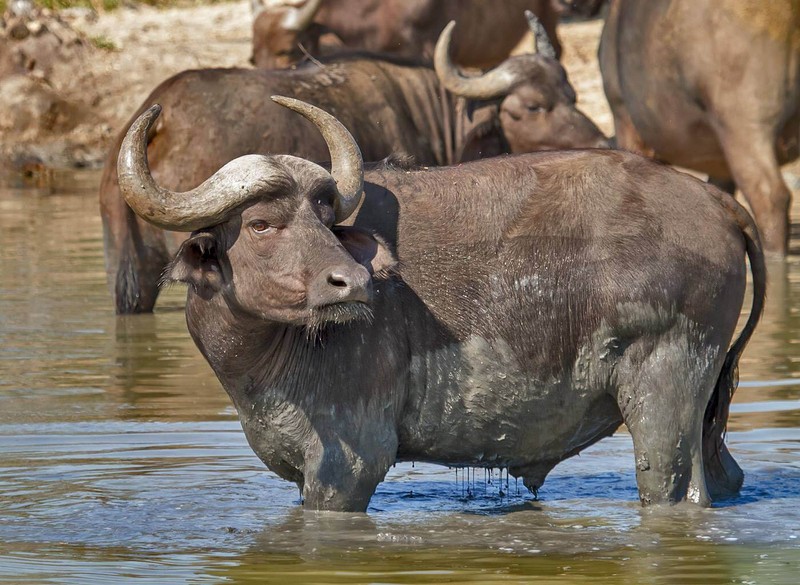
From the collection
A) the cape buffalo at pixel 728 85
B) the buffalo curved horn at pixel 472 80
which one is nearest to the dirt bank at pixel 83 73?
the cape buffalo at pixel 728 85

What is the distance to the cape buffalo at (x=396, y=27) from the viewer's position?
1748cm

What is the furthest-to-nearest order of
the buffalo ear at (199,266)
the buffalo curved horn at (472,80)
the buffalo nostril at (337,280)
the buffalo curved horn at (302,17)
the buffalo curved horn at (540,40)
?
the buffalo curved horn at (302,17)
the buffalo curved horn at (540,40)
the buffalo curved horn at (472,80)
the buffalo ear at (199,266)
the buffalo nostril at (337,280)

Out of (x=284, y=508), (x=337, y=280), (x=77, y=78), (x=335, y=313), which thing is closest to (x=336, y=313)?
(x=335, y=313)

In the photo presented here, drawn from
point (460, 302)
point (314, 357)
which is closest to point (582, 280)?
point (460, 302)

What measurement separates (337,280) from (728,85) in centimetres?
871

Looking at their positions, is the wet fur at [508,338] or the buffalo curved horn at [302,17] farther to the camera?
the buffalo curved horn at [302,17]

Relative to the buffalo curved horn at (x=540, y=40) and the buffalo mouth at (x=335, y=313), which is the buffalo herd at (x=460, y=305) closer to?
the buffalo mouth at (x=335, y=313)

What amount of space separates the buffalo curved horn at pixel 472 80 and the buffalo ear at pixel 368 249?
670 cm

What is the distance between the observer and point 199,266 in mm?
6434

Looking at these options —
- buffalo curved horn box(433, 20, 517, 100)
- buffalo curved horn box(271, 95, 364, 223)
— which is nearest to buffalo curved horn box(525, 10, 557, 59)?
buffalo curved horn box(433, 20, 517, 100)

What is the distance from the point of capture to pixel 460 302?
675cm

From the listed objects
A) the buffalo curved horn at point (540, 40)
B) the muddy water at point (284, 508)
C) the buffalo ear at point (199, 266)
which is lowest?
the muddy water at point (284, 508)

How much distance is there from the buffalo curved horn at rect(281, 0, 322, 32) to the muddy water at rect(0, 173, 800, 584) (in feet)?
23.9

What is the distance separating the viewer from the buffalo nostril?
6.09 m
